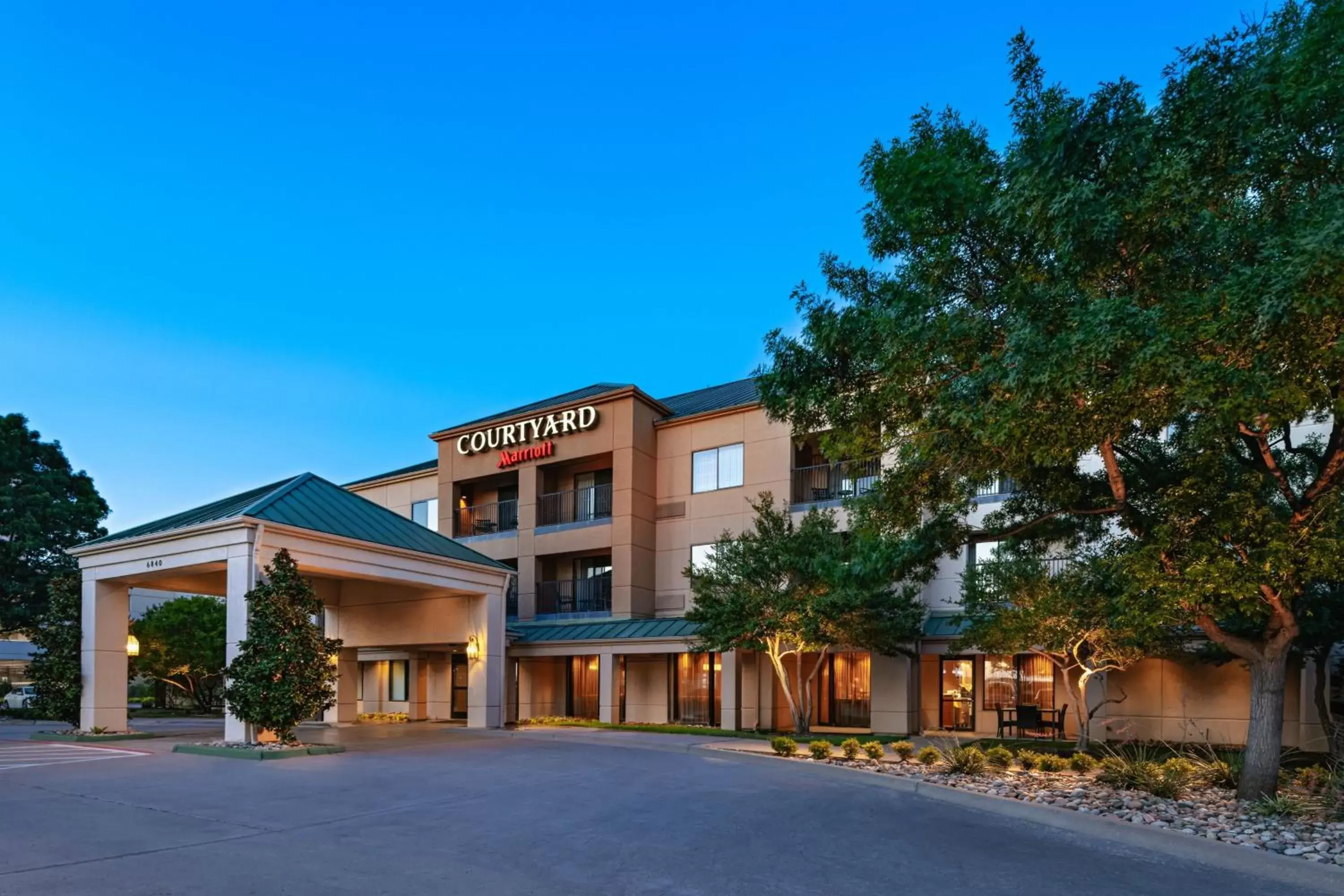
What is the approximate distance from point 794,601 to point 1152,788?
10345mm

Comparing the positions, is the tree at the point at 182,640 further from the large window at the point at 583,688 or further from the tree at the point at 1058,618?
the tree at the point at 1058,618

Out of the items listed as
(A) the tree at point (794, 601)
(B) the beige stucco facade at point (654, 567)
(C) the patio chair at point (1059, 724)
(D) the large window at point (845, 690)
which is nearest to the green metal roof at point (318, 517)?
(B) the beige stucco facade at point (654, 567)

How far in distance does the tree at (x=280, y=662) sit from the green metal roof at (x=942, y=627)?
584 inches

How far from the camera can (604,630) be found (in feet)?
95.8

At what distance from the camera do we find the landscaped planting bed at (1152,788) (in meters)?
9.83

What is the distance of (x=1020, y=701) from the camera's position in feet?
82.5

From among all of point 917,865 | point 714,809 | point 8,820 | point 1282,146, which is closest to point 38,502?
point 8,820

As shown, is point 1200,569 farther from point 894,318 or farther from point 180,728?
point 180,728

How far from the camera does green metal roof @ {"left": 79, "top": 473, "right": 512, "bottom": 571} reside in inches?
793

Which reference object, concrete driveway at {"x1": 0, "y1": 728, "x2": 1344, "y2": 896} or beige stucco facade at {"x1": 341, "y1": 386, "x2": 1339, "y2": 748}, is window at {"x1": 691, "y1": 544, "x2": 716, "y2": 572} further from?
concrete driveway at {"x1": 0, "y1": 728, "x2": 1344, "y2": 896}

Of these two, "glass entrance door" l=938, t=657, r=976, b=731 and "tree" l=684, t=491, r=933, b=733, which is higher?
"tree" l=684, t=491, r=933, b=733

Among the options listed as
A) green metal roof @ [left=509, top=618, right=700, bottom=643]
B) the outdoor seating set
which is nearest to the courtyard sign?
green metal roof @ [left=509, top=618, right=700, bottom=643]

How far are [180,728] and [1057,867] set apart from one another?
82.6 feet

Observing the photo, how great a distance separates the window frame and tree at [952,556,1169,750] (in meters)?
9.40
